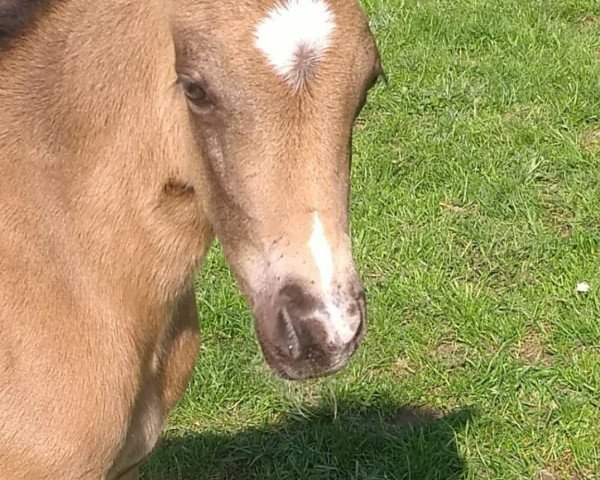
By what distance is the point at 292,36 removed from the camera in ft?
6.74

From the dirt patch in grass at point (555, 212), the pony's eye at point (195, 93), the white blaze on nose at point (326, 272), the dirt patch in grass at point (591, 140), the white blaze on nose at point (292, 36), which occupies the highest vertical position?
the white blaze on nose at point (292, 36)

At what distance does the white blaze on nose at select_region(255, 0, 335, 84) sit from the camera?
204 cm

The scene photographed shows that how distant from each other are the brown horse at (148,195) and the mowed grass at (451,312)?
3.91 feet

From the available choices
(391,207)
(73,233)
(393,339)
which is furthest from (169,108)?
(391,207)

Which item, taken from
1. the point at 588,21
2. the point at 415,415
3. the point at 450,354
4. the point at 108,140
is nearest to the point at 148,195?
the point at 108,140

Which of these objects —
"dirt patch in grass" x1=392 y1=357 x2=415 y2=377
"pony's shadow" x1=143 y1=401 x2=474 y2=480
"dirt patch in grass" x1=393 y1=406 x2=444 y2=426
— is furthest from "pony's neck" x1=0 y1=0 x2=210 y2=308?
"dirt patch in grass" x1=392 y1=357 x2=415 y2=377

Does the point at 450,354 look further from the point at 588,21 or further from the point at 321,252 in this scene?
the point at 588,21

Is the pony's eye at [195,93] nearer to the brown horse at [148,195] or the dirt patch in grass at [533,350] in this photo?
the brown horse at [148,195]

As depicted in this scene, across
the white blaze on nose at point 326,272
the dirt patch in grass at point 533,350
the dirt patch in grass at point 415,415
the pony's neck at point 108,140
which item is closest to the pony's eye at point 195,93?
the pony's neck at point 108,140

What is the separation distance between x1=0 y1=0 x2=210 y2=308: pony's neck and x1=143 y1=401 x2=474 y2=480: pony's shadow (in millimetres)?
1327

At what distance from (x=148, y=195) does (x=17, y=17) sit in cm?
55

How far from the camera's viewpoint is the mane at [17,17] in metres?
2.50

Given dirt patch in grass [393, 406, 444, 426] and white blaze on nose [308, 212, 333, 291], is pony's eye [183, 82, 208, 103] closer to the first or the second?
white blaze on nose [308, 212, 333, 291]

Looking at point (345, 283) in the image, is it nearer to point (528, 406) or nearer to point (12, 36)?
point (12, 36)
